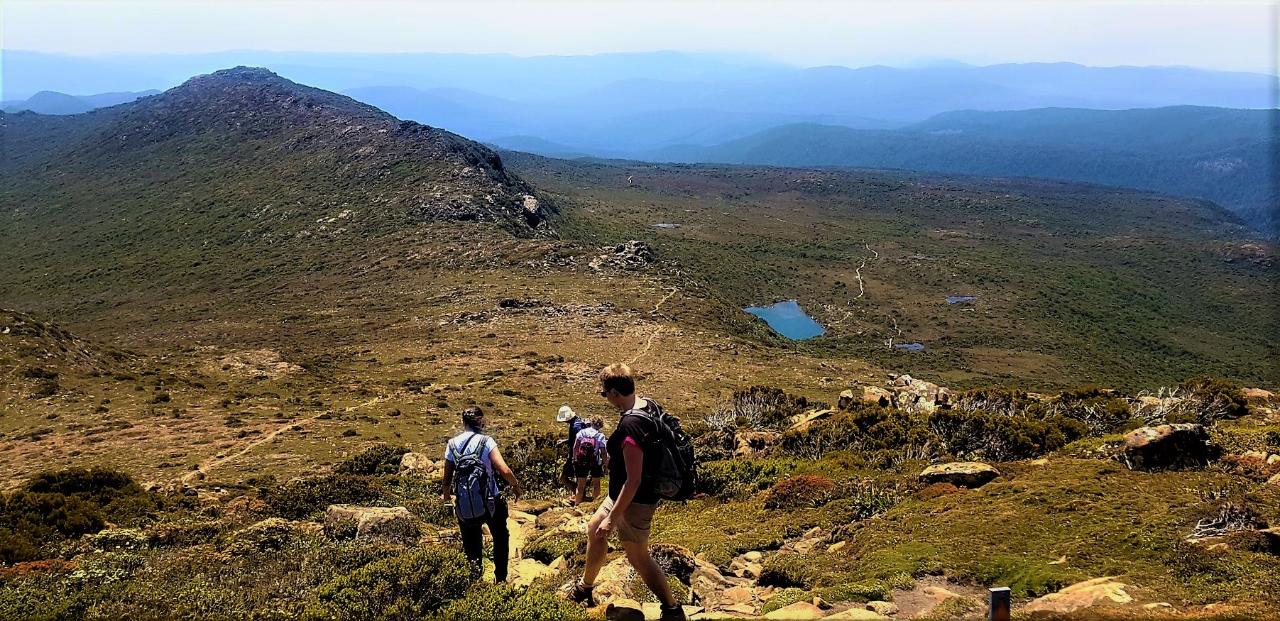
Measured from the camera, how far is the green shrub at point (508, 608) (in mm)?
5281

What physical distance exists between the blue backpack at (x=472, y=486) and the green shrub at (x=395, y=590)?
566 millimetres

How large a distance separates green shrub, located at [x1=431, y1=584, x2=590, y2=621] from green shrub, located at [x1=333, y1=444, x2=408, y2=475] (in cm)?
1091

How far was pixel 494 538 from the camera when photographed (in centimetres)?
660

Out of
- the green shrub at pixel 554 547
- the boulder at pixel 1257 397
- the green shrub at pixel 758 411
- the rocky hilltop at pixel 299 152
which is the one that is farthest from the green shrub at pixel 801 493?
the rocky hilltop at pixel 299 152

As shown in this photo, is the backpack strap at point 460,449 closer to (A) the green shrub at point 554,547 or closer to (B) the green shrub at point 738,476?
(A) the green shrub at point 554,547

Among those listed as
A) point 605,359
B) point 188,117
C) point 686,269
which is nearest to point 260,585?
point 605,359

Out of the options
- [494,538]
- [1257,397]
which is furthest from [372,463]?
[1257,397]

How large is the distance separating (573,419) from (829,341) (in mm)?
53350

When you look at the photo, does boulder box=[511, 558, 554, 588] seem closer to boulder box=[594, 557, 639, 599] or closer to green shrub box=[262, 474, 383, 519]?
boulder box=[594, 557, 639, 599]

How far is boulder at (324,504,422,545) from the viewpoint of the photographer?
8961 mm

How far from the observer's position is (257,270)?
5397 centimetres

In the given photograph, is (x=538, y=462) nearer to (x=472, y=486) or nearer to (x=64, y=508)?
(x=64, y=508)

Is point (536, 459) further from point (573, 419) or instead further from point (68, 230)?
point (68, 230)

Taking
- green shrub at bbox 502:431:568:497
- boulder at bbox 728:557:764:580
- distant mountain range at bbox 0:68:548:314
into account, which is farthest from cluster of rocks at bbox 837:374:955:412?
distant mountain range at bbox 0:68:548:314
